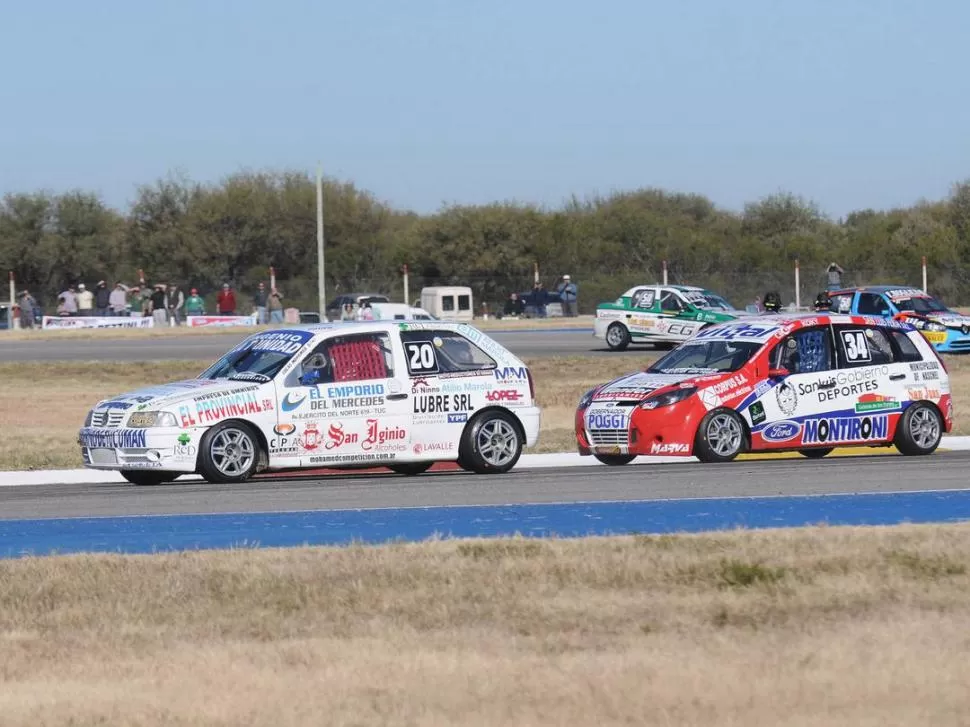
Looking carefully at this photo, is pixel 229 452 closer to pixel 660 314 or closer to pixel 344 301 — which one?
pixel 660 314

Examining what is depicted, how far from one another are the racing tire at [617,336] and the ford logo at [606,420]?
72.3 feet

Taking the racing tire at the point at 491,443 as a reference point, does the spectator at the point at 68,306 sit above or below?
above

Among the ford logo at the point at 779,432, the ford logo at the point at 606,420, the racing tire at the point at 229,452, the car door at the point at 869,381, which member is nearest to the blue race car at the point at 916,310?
the car door at the point at 869,381

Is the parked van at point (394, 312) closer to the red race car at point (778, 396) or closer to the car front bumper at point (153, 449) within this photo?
the red race car at point (778, 396)

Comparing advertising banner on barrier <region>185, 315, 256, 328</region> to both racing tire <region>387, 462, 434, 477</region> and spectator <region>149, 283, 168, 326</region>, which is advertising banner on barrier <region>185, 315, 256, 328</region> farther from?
racing tire <region>387, 462, 434, 477</region>

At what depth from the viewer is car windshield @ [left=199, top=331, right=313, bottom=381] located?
628 inches

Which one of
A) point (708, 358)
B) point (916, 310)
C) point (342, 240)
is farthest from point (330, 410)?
point (342, 240)

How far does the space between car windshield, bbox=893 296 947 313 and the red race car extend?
55.3 feet

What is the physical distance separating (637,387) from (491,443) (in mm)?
1568


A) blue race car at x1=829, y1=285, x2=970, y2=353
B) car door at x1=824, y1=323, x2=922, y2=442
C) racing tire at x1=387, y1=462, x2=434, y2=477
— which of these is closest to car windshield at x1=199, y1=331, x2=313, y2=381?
racing tire at x1=387, y1=462, x2=434, y2=477

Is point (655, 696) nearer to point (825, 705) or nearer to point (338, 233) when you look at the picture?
point (825, 705)

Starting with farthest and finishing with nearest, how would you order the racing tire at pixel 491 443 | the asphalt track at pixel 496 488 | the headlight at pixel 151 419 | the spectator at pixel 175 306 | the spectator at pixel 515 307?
the spectator at pixel 515 307
the spectator at pixel 175 306
the racing tire at pixel 491 443
the headlight at pixel 151 419
the asphalt track at pixel 496 488

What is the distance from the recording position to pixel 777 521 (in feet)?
41.3

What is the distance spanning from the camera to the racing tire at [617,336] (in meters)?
39.2
